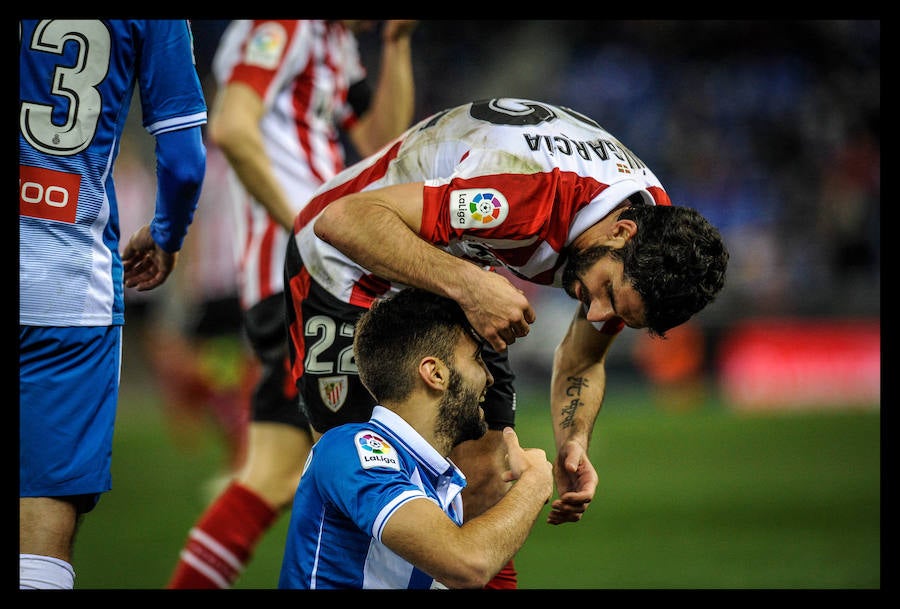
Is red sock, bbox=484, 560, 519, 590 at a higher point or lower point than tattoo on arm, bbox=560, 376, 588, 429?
lower

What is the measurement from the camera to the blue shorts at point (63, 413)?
8.90ft

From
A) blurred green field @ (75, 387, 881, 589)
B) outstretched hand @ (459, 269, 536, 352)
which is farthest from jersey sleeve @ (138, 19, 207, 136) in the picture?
blurred green field @ (75, 387, 881, 589)

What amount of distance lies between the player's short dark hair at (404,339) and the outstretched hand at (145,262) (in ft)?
2.68

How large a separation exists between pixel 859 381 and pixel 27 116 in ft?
37.2

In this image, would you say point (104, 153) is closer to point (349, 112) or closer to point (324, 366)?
point (324, 366)

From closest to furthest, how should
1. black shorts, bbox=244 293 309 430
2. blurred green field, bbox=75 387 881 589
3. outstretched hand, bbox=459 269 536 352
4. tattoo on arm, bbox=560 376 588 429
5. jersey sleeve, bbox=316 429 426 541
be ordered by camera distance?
jersey sleeve, bbox=316 429 426 541, outstretched hand, bbox=459 269 536 352, tattoo on arm, bbox=560 376 588 429, black shorts, bbox=244 293 309 430, blurred green field, bbox=75 387 881 589

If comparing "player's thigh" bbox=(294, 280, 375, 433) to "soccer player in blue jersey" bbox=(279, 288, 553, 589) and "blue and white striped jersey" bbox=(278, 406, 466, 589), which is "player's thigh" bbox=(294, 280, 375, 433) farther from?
"blue and white striped jersey" bbox=(278, 406, 466, 589)

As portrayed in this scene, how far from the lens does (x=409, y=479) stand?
2.62 metres

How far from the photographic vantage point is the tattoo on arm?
3.57m

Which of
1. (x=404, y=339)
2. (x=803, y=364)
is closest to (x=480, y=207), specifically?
(x=404, y=339)

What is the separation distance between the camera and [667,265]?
9.46ft

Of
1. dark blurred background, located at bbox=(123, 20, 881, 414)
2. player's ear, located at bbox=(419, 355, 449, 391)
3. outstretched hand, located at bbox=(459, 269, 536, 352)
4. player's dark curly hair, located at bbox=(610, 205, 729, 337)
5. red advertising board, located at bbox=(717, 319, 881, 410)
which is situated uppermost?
player's dark curly hair, located at bbox=(610, 205, 729, 337)

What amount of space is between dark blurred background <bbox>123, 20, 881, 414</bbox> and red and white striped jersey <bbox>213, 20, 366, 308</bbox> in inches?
322
